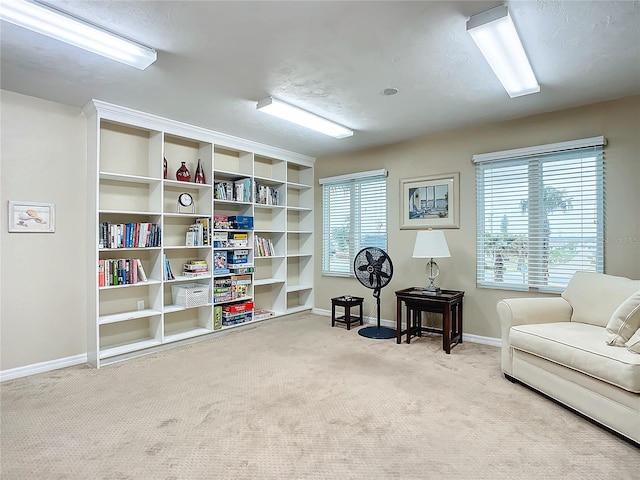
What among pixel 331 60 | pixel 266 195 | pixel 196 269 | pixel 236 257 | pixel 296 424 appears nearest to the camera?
pixel 296 424

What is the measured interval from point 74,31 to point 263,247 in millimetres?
3212

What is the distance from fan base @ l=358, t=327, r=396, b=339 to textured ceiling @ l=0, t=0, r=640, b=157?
2.37 meters

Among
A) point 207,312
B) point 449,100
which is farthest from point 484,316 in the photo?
point 207,312

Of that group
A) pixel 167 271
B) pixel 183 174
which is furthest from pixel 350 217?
pixel 167 271

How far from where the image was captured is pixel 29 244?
3061mm

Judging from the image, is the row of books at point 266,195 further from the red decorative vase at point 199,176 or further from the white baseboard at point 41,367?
the white baseboard at point 41,367

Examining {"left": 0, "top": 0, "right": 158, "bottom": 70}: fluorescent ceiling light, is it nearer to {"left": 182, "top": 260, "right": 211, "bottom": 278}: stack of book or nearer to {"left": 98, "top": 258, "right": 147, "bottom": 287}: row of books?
{"left": 98, "top": 258, "right": 147, "bottom": 287}: row of books

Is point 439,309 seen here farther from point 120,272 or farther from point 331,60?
point 120,272

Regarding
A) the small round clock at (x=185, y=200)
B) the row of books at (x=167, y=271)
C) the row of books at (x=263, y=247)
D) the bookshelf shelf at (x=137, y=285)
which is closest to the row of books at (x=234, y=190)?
the small round clock at (x=185, y=200)

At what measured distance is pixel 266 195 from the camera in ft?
16.1

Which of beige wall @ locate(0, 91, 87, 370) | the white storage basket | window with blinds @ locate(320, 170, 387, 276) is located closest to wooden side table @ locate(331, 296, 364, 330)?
window with blinds @ locate(320, 170, 387, 276)

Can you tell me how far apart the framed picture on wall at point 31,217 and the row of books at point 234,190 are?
1.61 m

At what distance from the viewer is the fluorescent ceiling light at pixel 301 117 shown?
315 centimetres

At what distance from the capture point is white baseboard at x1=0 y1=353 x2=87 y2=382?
293 centimetres
